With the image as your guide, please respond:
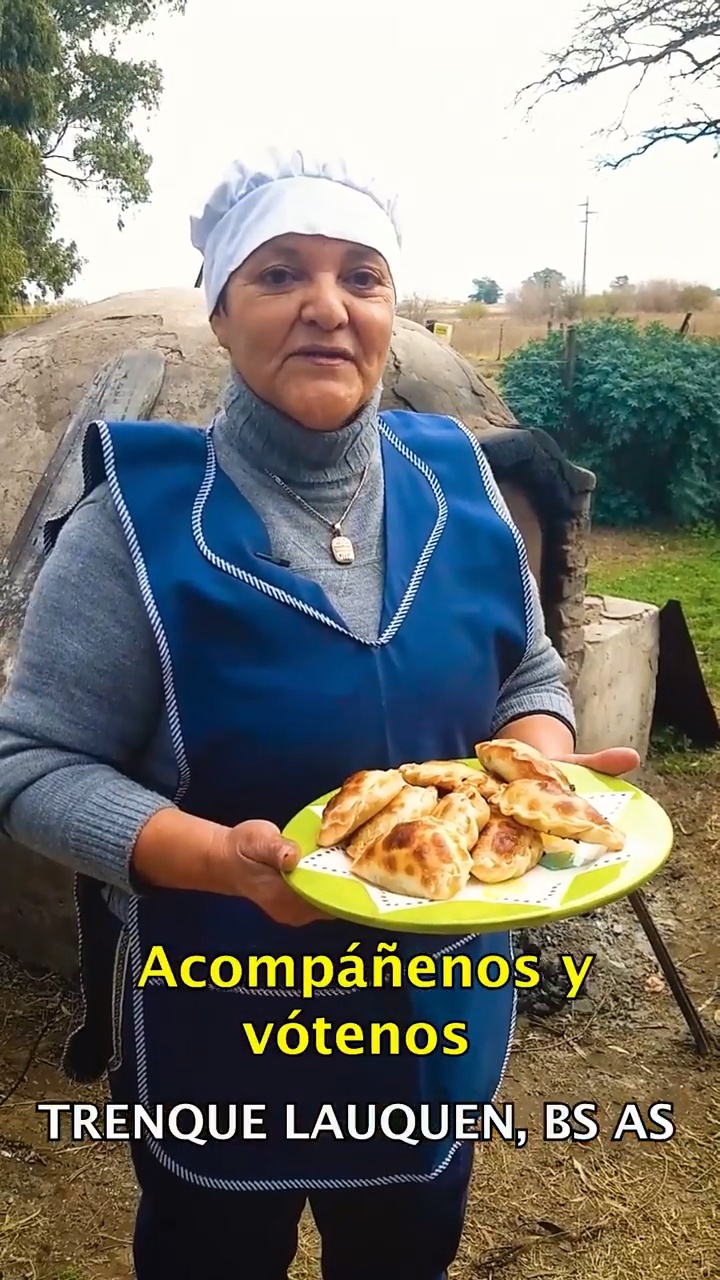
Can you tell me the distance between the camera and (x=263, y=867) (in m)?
1.08

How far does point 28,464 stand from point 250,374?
2.14 meters

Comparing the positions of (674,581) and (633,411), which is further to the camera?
(633,411)

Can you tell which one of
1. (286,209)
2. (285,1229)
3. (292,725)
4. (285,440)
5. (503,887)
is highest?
(286,209)

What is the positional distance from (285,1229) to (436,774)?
68 centimetres

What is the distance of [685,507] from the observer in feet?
32.4

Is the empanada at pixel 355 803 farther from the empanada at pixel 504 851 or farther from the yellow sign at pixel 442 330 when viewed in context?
the yellow sign at pixel 442 330

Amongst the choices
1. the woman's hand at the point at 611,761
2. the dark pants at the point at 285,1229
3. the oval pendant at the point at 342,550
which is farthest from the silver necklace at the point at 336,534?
the dark pants at the point at 285,1229

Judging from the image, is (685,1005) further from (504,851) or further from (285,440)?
(285,440)

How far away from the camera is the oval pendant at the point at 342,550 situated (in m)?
1.28

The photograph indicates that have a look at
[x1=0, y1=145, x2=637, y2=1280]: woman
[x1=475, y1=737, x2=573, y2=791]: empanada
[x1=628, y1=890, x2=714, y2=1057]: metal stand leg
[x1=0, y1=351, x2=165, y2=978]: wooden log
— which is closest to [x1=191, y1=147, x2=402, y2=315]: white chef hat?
[x1=0, y1=145, x2=637, y2=1280]: woman

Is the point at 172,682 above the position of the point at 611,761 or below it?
above

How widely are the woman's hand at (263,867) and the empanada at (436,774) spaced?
0.19 metres

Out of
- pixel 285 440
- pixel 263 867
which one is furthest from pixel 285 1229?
pixel 285 440

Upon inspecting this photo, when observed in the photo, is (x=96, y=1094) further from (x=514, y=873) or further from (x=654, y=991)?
(x=514, y=873)
